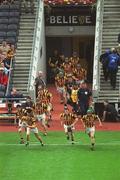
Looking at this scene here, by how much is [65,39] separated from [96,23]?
635 centimetres

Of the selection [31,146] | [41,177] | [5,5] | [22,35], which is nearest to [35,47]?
[22,35]

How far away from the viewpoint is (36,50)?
37.4 m

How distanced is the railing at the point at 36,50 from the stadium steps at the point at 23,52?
33cm

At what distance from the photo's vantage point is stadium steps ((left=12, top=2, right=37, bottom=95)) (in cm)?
3612

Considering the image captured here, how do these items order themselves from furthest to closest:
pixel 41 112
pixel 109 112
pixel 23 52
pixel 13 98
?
pixel 23 52
pixel 13 98
pixel 109 112
pixel 41 112

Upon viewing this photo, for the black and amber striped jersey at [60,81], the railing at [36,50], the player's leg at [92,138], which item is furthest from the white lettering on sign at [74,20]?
the player's leg at [92,138]

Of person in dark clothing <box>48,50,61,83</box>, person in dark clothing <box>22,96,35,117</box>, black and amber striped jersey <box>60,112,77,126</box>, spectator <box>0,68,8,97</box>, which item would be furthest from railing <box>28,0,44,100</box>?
black and amber striped jersey <box>60,112,77,126</box>

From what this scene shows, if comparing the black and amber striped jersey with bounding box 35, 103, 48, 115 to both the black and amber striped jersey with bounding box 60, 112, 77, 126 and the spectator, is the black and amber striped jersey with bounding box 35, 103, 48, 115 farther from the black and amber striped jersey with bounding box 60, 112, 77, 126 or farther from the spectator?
the spectator

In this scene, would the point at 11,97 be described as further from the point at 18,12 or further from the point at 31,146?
the point at 18,12

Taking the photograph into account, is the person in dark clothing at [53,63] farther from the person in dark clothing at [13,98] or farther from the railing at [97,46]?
the person in dark clothing at [13,98]

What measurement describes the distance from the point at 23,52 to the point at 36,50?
2.74 feet

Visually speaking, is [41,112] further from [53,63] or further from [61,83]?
[53,63]

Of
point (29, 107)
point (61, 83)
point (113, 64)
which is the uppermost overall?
point (113, 64)

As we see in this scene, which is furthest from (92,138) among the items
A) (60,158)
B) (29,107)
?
(29,107)
